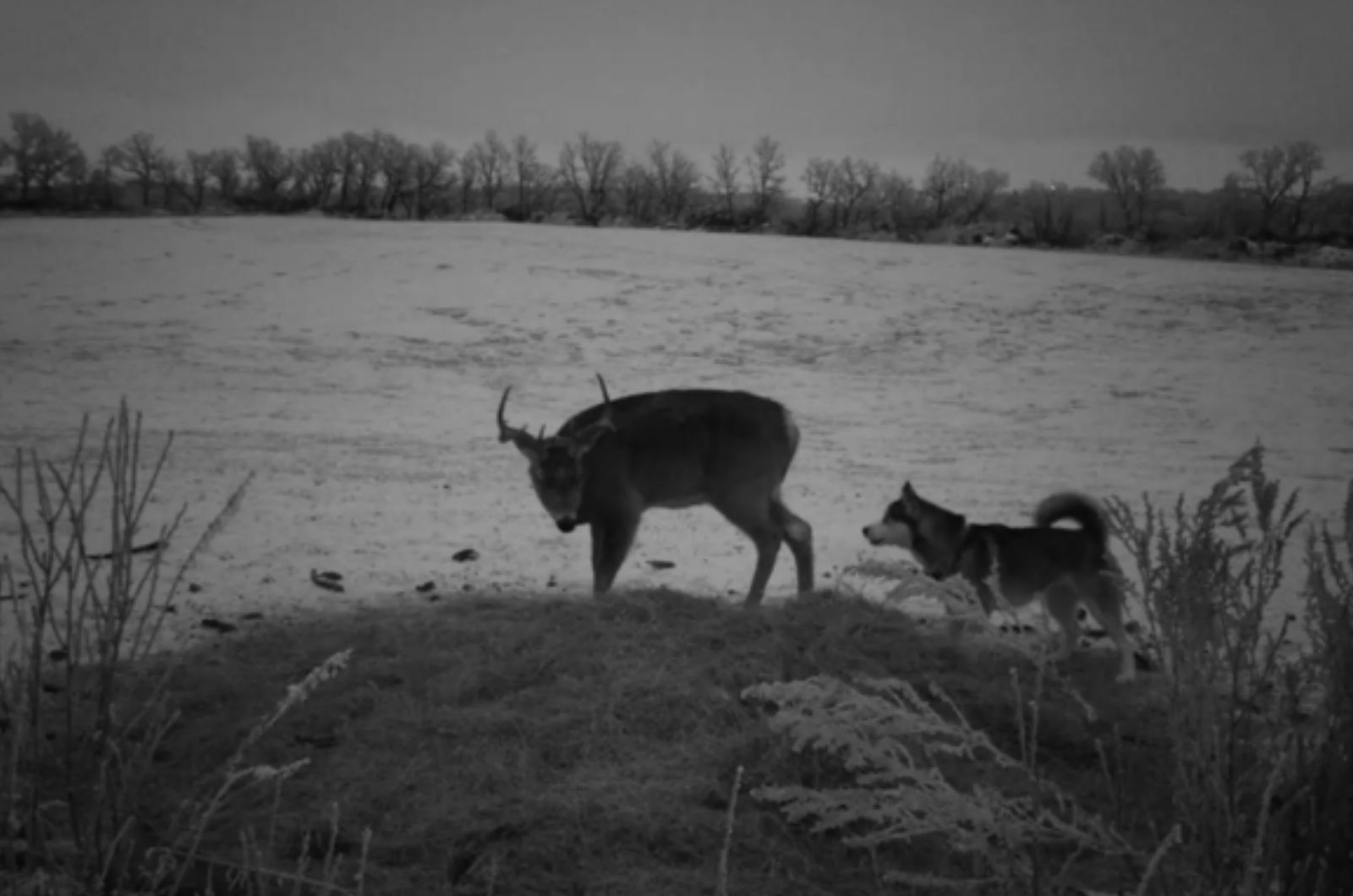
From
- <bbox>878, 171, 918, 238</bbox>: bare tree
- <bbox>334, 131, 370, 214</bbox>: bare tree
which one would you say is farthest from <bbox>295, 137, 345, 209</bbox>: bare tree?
<bbox>878, 171, 918, 238</bbox>: bare tree

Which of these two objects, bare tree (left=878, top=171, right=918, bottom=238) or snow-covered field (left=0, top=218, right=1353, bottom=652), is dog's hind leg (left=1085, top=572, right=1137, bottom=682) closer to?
snow-covered field (left=0, top=218, right=1353, bottom=652)

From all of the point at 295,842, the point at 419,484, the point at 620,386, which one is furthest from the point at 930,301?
the point at 295,842

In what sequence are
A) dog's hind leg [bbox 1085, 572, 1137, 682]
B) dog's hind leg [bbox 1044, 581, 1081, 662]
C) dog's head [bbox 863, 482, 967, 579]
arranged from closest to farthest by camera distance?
dog's hind leg [bbox 1085, 572, 1137, 682], dog's hind leg [bbox 1044, 581, 1081, 662], dog's head [bbox 863, 482, 967, 579]

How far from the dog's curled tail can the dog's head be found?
49 cm

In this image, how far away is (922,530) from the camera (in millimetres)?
5699

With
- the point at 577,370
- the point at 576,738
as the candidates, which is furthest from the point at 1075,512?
the point at 577,370

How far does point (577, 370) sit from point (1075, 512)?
692cm

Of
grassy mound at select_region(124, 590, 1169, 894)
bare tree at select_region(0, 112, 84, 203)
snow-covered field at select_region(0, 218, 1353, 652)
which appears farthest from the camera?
bare tree at select_region(0, 112, 84, 203)

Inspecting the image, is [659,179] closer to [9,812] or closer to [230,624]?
[230,624]

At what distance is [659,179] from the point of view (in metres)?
17.9

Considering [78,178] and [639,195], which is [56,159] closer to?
[78,178]

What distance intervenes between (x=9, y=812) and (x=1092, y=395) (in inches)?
424

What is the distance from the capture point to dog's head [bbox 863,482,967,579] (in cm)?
566

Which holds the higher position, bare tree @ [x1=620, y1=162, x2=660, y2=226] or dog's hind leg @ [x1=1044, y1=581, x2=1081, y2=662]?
bare tree @ [x1=620, y1=162, x2=660, y2=226]
